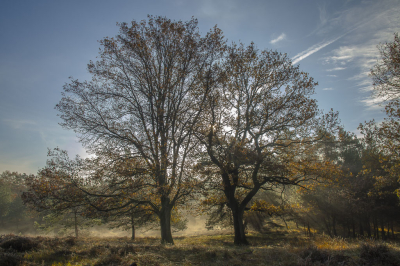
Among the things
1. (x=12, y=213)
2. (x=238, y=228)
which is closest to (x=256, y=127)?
(x=238, y=228)

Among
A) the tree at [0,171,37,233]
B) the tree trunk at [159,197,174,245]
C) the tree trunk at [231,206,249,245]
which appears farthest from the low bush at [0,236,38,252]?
the tree at [0,171,37,233]

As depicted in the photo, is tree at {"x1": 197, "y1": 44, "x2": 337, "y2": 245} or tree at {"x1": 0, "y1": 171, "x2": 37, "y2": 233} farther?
tree at {"x1": 0, "y1": 171, "x2": 37, "y2": 233}

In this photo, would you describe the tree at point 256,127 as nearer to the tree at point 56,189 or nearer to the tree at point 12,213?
the tree at point 56,189

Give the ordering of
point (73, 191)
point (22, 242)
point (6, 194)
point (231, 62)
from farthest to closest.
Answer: point (6, 194), point (231, 62), point (73, 191), point (22, 242)

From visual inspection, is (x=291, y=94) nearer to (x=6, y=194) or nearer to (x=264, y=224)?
(x=264, y=224)

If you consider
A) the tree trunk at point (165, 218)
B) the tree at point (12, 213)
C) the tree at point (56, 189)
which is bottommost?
the tree at point (12, 213)

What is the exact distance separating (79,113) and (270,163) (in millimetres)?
13275

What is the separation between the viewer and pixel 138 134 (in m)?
14.5

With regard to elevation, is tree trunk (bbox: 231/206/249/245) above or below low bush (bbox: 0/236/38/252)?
below

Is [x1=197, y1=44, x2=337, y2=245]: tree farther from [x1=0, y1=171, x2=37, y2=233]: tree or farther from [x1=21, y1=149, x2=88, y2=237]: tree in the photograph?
[x1=0, y1=171, x2=37, y2=233]: tree

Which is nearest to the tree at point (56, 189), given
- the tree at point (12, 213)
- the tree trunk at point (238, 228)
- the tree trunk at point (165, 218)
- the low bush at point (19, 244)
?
the low bush at point (19, 244)

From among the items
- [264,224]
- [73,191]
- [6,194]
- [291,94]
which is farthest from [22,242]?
[6,194]

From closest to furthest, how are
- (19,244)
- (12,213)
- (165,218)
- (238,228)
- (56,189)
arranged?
(19,244)
(56,189)
(165,218)
(238,228)
(12,213)

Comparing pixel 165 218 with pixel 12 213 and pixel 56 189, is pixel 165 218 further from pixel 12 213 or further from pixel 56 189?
pixel 12 213
